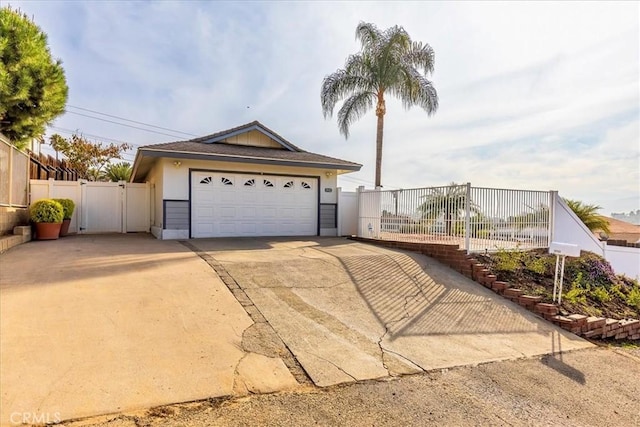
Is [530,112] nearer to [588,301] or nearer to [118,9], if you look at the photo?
[588,301]

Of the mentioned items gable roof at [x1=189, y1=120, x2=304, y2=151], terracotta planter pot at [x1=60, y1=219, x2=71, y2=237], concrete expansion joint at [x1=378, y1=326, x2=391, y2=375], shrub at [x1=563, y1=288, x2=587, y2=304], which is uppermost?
gable roof at [x1=189, y1=120, x2=304, y2=151]

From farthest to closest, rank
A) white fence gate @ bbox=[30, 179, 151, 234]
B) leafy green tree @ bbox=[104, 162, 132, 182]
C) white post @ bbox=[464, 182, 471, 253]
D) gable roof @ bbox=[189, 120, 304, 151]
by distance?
leafy green tree @ bbox=[104, 162, 132, 182] → gable roof @ bbox=[189, 120, 304, 151] → white fence gate @ bbox=[30, 179, 151, 234] → white post @ bbox=[464, 182, 471, 253]

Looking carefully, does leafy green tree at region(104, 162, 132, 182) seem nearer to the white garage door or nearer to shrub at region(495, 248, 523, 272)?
the white garage door

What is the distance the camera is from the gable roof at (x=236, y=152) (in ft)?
36.2

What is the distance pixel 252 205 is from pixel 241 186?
2.47 ft

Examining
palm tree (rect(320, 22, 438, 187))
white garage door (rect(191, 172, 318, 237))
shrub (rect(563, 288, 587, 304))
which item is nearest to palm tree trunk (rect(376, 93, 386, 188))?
palm tree (rect(320, 22, 438, 187))

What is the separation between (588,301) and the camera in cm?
741

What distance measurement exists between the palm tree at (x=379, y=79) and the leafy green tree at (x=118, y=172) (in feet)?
49.8

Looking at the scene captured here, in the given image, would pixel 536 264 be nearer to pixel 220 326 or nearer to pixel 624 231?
pixel 220 326

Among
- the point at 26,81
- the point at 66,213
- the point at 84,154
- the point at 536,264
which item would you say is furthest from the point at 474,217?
the point at 84,154

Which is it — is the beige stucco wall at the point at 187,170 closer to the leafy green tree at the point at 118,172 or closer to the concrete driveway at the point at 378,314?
the concrete driveway at the point at 378,314

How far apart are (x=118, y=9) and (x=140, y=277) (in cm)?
825

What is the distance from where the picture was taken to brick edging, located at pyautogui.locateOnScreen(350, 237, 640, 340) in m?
6.27

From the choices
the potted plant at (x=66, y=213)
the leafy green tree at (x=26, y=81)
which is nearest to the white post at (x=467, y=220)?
the potted plant at (x=66, y=213)
